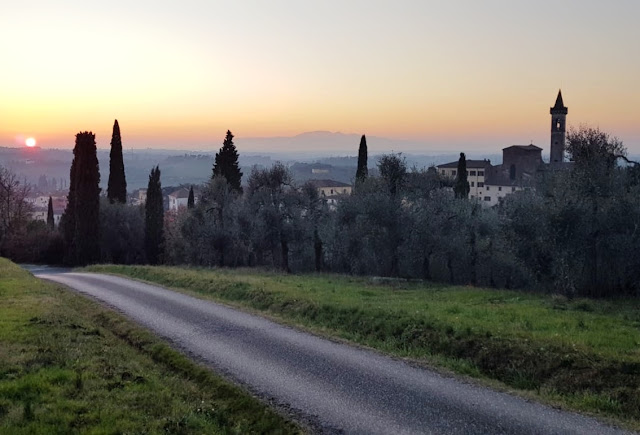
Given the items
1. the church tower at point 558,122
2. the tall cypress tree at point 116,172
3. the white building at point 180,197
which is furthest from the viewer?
the white building at point 180,197

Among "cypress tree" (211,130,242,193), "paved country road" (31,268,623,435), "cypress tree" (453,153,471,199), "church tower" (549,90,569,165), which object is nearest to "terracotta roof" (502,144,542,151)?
"church tower" (549,90,569,165)

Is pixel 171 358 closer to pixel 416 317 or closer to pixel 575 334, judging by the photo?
pixel 416 317

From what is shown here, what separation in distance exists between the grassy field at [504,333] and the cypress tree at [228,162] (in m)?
46.4

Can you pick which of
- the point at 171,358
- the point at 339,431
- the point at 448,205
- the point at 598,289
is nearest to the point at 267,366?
the point at 171,358

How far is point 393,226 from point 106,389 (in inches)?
1195

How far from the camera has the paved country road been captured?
9.16 meters

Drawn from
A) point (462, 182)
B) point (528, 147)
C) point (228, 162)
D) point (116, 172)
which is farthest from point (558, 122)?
point (116, 172)

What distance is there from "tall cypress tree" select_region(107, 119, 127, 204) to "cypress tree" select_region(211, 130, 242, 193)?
13.0 m

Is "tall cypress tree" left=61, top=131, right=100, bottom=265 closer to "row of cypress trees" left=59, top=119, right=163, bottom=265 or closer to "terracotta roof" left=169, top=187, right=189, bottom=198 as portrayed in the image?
"row of cypress trees" left=59, top=119, right=163, bottom=265

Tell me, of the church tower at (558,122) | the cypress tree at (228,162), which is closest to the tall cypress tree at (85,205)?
the cypress tree at (228,162)

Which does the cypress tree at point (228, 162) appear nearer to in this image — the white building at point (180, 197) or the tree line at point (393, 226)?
the tree line at point (393, 226)

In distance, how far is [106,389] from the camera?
396 inches

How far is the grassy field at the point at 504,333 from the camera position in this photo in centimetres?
1087

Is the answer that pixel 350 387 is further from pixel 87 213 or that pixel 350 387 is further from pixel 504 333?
pixel 87 213
